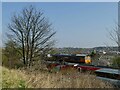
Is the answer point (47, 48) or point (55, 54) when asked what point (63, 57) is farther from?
point (47, 48)

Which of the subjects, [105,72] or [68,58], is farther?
[68,58]

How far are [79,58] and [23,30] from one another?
10.5 m

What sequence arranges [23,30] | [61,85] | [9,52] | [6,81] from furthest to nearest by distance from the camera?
[23,30] < [9,52] < [61,85] < [6,81]

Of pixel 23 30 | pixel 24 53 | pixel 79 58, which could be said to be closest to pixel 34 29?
pixel 23 30

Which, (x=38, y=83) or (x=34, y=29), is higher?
(x=34, y=29)

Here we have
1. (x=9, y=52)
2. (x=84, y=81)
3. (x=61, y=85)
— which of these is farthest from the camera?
(x=9, y=52)

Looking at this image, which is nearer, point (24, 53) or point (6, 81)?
point (6, 81)

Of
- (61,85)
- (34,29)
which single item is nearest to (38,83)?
(61,85)

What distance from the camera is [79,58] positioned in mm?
33781

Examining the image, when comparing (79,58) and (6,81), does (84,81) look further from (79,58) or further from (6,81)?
(79,58)

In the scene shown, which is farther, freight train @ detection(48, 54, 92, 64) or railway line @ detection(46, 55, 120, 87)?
freight train @ detection(48, 54, 92, 64)

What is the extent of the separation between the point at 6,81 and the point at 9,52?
20365mm

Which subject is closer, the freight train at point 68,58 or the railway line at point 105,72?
the railway line at point 105,72

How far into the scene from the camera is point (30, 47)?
2886 centimetres
